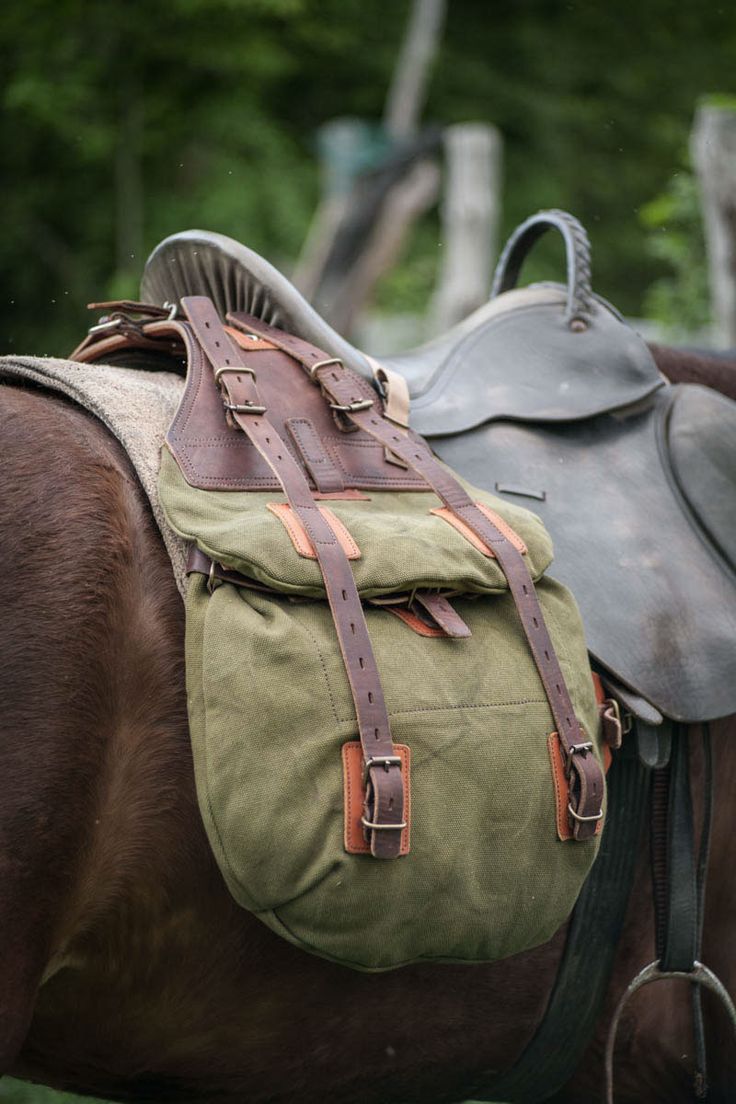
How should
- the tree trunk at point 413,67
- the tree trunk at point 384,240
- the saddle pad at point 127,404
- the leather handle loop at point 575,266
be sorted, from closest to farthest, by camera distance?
the saddle pad at point 127,404, the leather handle loop at point 575,266, the tree trunk at point 384,240, the tree trunk at point 413,67

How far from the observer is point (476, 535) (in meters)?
1.68

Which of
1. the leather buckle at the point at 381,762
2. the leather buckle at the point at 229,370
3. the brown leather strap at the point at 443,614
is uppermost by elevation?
the leather buckle at the point at 229,370

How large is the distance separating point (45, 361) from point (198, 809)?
64 centimetres

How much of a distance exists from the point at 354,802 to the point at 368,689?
134 mm

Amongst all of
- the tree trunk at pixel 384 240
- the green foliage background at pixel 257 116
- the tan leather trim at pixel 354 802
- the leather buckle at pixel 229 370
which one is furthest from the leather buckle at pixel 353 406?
the tree trunk at pixel 384 240

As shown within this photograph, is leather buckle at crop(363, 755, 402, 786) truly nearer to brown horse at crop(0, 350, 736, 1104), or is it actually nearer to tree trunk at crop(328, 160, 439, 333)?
brown horse at crop(0, 350, 736, 1104)

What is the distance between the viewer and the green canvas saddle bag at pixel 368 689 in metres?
1.47

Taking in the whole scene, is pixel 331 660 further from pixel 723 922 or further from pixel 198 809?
pixel 723 922

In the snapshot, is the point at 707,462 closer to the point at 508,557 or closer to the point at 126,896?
the point at 508,557

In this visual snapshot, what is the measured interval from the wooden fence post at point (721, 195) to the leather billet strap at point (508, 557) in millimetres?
3617

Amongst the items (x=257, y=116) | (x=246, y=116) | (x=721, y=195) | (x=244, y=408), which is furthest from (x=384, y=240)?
(x=244, y=408)

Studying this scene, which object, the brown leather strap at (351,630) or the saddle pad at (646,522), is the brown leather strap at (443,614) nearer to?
the brown leather strap at (351,630)

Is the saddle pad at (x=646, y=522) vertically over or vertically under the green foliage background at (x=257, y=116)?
over

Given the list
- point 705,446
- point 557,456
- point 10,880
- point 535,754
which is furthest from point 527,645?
point 10,880
